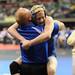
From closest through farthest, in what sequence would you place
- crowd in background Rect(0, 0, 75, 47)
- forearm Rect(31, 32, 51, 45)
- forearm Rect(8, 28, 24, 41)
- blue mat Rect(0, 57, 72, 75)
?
forearm Rect(31, 32, 51, 45), forearm Rect(8, 28, 24, 41), blue mat Rect(0, 57, 72, 75), crowd in background Rect(0, 0, 75, 47)

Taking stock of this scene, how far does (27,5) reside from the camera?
429 inches

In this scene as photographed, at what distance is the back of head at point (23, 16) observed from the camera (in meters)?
2.94

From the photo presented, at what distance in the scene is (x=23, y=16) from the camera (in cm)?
294

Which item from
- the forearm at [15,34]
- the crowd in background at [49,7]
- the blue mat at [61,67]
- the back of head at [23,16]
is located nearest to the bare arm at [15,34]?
the forearm at [15,34]

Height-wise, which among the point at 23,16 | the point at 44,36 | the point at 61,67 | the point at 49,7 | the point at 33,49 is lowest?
the point at 61,67

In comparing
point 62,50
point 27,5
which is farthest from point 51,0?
point 62,50

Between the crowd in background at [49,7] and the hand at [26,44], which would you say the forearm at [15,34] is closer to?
the hand at [26,44]

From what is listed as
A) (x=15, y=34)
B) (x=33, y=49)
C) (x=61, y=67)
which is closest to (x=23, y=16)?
(x=15, y=34)

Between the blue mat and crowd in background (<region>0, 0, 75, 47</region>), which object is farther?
crowd in background (<region>0, 0, 75, 47</region>)

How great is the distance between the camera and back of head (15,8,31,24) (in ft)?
9.64

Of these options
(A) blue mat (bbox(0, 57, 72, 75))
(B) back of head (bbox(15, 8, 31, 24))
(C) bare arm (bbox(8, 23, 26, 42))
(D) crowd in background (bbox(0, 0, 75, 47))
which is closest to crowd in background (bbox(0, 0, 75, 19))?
(D) crowd in background (bbox(0, 0, 75, 47))

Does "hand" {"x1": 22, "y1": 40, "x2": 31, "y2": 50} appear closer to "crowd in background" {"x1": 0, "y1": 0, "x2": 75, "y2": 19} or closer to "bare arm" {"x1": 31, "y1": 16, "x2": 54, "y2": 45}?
A: "bare arm" {"x1": 31, "y1": 16, "x2": 54, "y2": 45}

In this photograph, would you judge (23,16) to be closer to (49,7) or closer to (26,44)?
(26,44)

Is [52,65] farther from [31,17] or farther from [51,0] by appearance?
[51,0]
